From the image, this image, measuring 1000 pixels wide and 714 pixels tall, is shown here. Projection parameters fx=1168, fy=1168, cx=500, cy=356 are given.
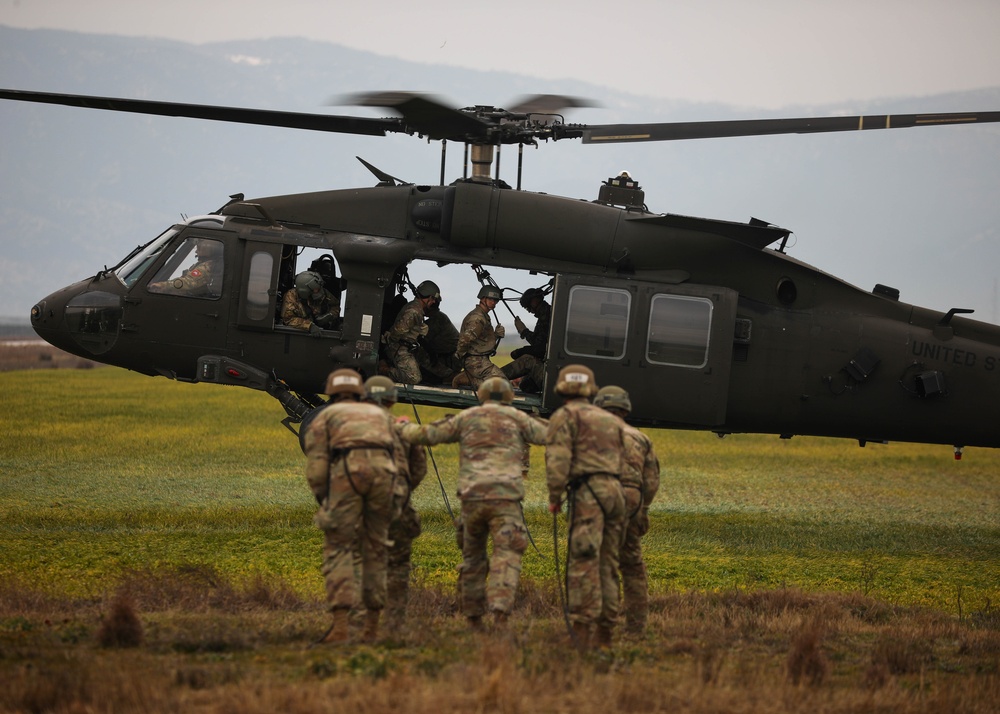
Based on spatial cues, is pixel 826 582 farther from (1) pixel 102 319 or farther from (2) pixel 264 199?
(1) pixel 102 319

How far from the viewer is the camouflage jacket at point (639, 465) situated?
9.95 metres

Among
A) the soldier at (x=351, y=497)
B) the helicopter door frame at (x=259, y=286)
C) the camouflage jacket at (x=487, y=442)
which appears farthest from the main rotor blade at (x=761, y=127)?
the soldier at (x=351, y=497)

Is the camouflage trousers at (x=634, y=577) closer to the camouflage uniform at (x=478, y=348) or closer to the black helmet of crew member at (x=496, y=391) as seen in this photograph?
the black helmet of crew member at (x=496, y=391)

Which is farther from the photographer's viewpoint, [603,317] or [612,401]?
[603,317]

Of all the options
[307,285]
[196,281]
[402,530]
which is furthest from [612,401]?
[196,281]

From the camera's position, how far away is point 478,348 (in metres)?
13.8

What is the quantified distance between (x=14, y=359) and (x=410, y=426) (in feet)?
212

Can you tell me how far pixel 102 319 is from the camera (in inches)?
564

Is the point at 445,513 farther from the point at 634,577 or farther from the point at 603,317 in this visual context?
the point at 634,577

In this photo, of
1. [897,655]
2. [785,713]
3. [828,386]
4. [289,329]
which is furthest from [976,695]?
[289,329]

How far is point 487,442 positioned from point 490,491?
411mm

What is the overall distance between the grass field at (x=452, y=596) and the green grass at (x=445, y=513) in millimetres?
58

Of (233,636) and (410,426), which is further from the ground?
(410,426)

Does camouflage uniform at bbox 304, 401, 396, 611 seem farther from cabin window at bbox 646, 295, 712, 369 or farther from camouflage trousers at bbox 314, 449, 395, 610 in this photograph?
cabin window at bbox 646, 295, 712, 369
